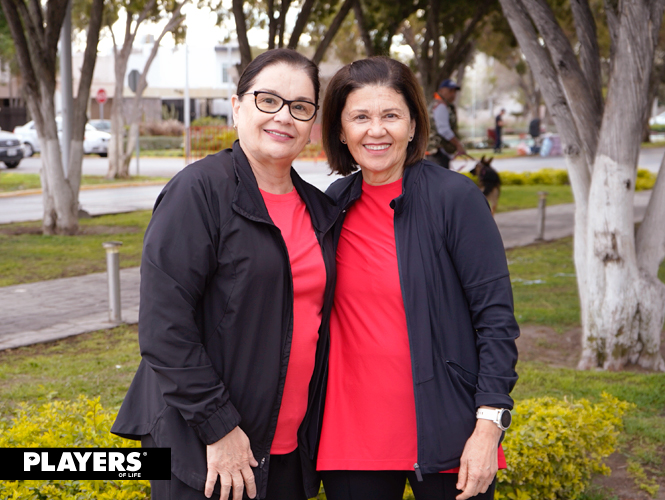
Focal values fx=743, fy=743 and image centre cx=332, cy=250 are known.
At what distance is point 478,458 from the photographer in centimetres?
215

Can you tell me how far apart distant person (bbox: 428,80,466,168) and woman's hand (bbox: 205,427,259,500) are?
28.2ft

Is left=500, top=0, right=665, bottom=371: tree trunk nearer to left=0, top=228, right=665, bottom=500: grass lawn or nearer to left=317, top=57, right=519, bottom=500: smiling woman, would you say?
left=0, top=228, right=665, bottom=500: grass lawn

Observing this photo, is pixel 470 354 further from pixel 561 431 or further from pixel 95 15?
pixel 95 15

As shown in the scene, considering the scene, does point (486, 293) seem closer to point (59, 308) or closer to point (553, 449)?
point (553, 449)

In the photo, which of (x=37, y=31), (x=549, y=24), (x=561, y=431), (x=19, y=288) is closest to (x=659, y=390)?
(x=561, y=431)

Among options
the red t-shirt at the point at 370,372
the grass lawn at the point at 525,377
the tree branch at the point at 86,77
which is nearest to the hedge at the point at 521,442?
A: the grass lawn at the point at 525,377

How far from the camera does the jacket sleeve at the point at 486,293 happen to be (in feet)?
7.02

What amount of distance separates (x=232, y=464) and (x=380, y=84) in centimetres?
124

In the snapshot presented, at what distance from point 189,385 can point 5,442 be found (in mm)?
1439

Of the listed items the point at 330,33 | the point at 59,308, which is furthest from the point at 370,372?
the point at 330,33

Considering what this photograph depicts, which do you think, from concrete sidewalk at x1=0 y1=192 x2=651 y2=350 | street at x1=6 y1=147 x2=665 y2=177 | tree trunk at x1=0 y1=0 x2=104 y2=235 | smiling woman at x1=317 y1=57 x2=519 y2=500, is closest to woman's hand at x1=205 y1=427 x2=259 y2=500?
smiling woman at x1=317 y1=57 x2=519 y2=500

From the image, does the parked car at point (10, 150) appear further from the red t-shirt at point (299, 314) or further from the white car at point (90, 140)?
the red t-shirt at point (299, 314)

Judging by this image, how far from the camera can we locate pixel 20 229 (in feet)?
40.0

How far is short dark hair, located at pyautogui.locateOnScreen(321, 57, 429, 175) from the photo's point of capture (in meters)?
2.37
